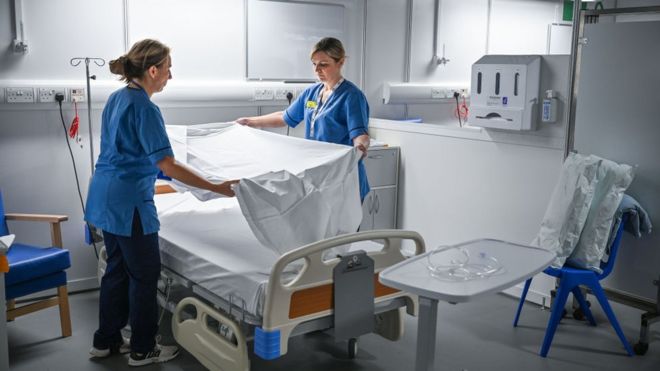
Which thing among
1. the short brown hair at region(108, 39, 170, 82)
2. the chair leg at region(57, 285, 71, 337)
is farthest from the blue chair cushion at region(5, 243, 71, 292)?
the short brown hair at region(108, 39, 170, 82)

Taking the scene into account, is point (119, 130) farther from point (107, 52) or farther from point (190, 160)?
point (107, 52)

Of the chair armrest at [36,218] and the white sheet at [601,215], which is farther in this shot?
the chair armrest at [36,218]

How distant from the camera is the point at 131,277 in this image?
327 cm

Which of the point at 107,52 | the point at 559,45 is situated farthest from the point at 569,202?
the point at 559,45

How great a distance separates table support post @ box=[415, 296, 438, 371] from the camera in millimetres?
2336

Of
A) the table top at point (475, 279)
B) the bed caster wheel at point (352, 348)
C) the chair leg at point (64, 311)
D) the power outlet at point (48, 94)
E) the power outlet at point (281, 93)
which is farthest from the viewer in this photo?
the power outlet at point (281, 93)

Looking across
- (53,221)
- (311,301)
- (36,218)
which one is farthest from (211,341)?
(36,218)

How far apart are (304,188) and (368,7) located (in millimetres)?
2942

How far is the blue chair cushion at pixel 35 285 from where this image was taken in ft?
11.3

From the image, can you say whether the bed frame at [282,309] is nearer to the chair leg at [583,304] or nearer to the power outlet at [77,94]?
the chair leg at [583,304]

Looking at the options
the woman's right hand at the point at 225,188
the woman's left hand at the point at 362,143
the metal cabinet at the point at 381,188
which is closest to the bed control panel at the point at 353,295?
the woman's right hand at the point at 225,188

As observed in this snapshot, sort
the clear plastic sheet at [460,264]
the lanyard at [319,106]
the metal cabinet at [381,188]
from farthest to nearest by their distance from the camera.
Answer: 1. the metal cabinet at [381,188]
2. the lanyard at [319,106]
3. the clear plastic sheet at [460,264]

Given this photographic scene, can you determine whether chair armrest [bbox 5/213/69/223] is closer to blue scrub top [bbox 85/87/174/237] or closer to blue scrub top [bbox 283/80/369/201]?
blue scrub top [bbox 85/87/174/237]

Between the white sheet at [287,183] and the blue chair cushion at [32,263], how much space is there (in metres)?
0.75
